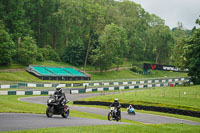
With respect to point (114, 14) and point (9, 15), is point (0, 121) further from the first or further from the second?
point (114, 14)

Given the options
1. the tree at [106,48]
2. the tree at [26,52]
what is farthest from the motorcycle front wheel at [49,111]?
the tree at [106,48]

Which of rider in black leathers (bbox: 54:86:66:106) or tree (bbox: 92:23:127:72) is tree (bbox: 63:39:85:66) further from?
rider in black leathers (bbox: 54:86:66:106)

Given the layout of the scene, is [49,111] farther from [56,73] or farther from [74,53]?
[74,53]

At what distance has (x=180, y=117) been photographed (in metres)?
30.6

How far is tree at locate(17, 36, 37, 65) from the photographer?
72750 millimetres

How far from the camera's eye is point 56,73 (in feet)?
243

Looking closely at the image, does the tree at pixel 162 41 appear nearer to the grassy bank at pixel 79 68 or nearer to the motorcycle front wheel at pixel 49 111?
the grassy bank at pixel 79 68

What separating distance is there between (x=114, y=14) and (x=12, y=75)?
63.3m

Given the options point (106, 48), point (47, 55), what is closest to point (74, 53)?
point (47, 55)

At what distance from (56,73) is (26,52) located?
9.72 meters

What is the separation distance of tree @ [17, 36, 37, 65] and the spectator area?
249 cm

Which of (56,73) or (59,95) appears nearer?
(59,95)

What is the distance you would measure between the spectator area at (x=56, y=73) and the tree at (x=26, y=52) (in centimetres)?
249

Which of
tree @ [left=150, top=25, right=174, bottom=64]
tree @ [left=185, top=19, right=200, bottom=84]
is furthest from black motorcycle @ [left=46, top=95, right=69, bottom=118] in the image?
tree @ [left=150, top=25, right=174, bottom=64]
